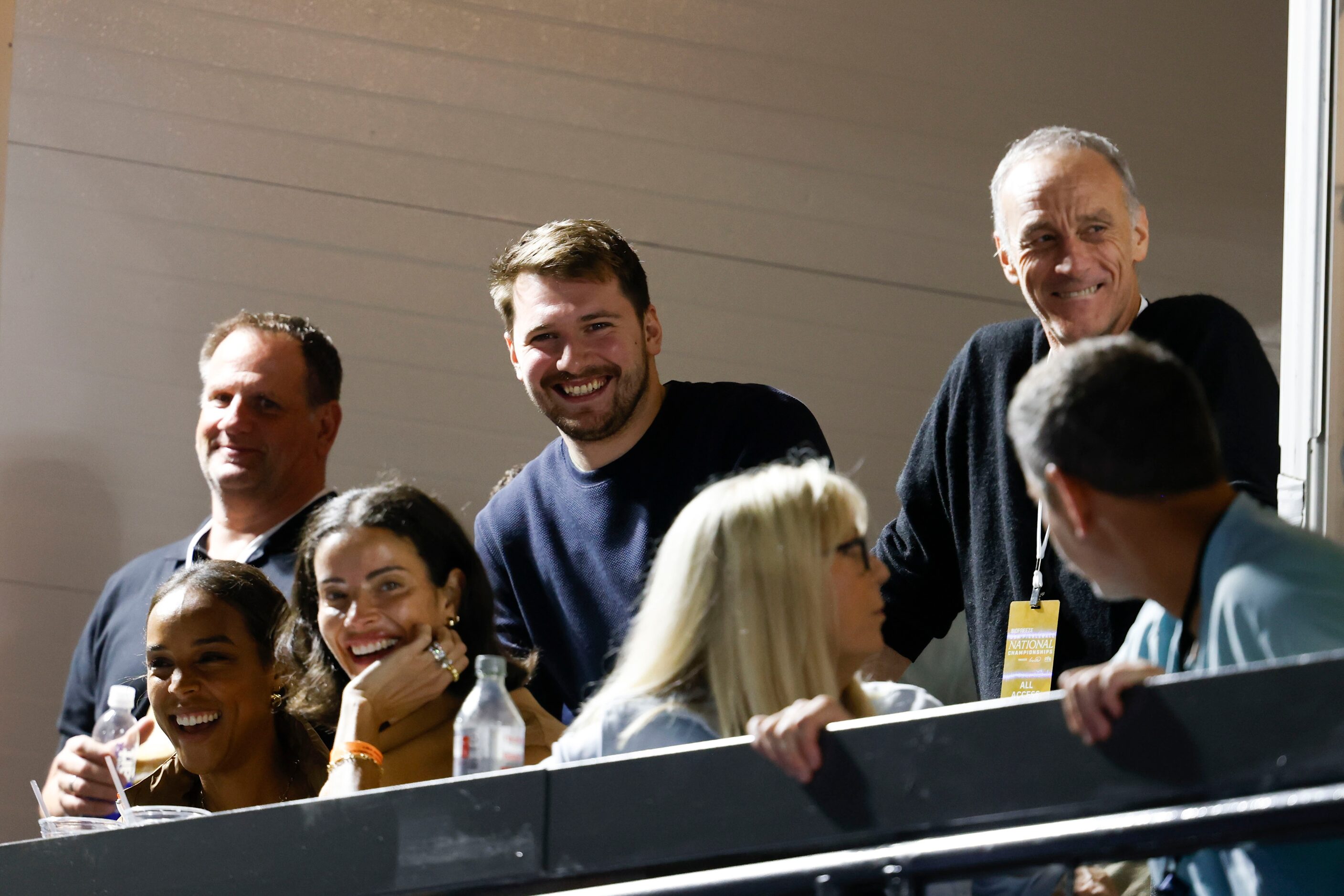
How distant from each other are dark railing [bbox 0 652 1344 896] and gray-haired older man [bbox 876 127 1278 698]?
3.44 ft

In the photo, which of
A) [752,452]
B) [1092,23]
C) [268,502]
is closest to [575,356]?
[752,452]

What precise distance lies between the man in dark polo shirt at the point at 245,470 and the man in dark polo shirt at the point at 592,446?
0.69 metres

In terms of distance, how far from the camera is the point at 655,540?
9.48ft

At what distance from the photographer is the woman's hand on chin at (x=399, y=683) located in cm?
243

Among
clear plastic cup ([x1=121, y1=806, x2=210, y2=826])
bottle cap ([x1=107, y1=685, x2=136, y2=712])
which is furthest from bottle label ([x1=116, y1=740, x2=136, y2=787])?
clear plastic cup ([x1=121, y1=806, x2=210, y2=826])

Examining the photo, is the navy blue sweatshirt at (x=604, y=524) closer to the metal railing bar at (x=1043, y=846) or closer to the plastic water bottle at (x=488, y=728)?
the plastic water bottle at (x=488, y=728)

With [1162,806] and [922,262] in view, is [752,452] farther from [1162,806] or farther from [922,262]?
[922,262]

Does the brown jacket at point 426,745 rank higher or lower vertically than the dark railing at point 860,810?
higher

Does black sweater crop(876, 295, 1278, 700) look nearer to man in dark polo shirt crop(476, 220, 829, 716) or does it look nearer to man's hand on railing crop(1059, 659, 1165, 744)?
man in dark polo shirt crop(476, 220, 829, 716)

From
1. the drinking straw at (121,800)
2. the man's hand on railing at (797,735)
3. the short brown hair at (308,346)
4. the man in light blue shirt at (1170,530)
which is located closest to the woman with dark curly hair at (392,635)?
the drinking straw at (121,800)

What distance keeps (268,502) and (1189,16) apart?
3460mm

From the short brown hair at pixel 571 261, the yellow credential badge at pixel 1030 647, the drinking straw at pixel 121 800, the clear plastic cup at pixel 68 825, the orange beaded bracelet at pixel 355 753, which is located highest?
the short brown hair at pixel 571 261

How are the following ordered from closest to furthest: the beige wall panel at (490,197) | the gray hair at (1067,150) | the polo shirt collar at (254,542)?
1. the gray hair at (1067,150)
2. the polo shirt collar at (254,542)
3. the beige wall panel at (490,197)

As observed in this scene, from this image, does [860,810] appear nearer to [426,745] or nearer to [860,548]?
[860,548]
